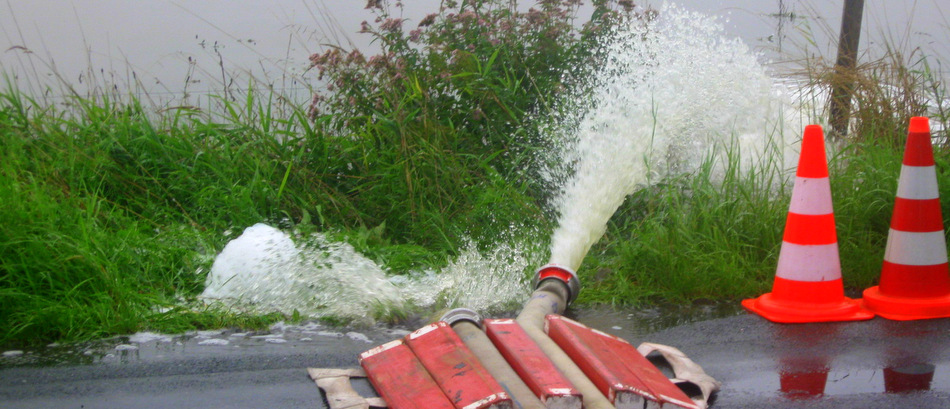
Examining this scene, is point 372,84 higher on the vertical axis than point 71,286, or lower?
higher

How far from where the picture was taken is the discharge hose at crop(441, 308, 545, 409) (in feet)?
9.19

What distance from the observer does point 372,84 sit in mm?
5801

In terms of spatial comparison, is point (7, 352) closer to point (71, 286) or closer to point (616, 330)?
point (71, 286)

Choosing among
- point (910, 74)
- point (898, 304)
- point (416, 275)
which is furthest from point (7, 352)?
point (910, 74)

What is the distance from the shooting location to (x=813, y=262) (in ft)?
13.0

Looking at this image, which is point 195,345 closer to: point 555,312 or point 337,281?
point 337,281

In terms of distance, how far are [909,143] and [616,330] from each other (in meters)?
1.71

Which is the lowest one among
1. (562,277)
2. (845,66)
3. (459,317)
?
(459,317)

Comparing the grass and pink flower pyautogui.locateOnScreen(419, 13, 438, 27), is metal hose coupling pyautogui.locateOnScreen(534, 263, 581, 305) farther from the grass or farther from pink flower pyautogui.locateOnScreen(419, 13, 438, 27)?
pink flower pyautogui.locateOnScreen(419, 13, 438, 27)

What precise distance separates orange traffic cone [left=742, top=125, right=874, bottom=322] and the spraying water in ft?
3.64

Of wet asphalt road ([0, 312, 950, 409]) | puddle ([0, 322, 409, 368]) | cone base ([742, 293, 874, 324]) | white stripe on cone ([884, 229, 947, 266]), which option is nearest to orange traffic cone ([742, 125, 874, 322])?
cone base ([742, 293, 874, 324])

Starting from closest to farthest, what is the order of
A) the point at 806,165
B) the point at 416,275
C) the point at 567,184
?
the point at 806,165, the point at 416,275, the point at 567,184

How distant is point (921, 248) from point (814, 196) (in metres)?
0.62

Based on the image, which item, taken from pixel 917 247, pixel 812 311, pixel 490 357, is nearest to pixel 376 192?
pixel 490 357
